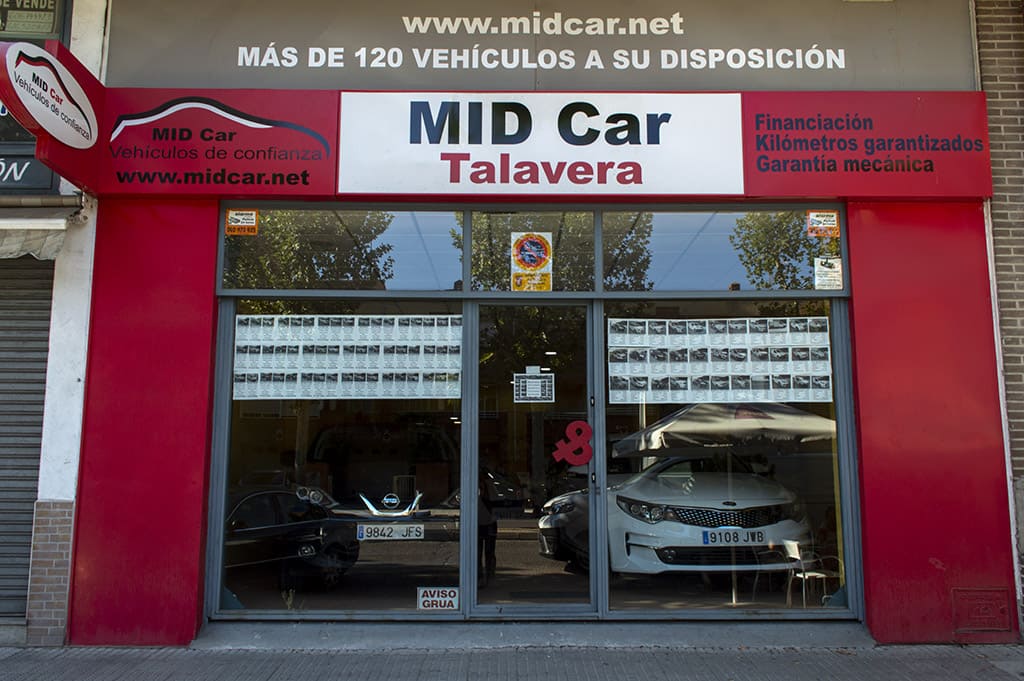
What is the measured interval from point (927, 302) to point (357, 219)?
181 inches

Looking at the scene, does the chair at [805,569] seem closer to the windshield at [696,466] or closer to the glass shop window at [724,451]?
the glass shop window at [724,451]

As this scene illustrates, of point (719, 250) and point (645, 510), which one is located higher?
point (719, 250)

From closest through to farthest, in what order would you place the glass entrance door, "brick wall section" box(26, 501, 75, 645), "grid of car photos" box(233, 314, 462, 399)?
Answer: 1. "brick wall section" box(26, 501, 75, 645)
2. the glass entrance door
3. "grid of car photos" box(233, 314, 462, 399)

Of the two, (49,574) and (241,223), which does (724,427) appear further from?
(49,574)

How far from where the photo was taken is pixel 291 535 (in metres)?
5.67

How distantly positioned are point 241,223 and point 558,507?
3451 mm

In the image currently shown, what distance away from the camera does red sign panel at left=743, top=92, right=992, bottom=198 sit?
5590mm

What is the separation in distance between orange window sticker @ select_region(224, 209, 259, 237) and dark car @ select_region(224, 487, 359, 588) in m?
2.10

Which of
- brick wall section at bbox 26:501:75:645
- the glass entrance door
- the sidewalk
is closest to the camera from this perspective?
the sidewalk

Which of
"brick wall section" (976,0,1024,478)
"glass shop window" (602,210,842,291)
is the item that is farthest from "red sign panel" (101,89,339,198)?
"brick wall section" (976,0,1024,478)

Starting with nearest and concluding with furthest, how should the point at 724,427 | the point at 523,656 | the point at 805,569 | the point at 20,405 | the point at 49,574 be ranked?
the point at 523,656, the point at 49,574, the point at 20,405, the point at 805,569, the point at 724,427

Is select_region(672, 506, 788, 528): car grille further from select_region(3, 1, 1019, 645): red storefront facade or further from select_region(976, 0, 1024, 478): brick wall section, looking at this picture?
select_region(976, 0, 1024, 478): brick wall section

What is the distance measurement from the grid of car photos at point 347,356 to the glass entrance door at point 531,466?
0.36 m

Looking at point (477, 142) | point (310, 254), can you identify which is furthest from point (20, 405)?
point (477, 142)
